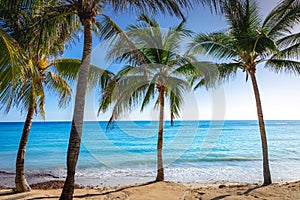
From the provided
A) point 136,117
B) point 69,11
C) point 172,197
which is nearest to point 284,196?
point 172,197

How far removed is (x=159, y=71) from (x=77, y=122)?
4.29 m

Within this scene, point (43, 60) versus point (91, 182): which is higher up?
point (43, 60)

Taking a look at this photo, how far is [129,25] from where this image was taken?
26.2 ft

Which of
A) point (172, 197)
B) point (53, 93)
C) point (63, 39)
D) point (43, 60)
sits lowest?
point (172, 197)

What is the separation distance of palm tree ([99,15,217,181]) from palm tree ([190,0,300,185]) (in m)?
0.70

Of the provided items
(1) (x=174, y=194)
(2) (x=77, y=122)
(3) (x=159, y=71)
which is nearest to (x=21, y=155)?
(2) (x=77, y=122)

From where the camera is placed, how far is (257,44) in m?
6.87

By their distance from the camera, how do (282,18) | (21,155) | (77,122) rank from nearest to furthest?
1. (77,122)
2. (21,155)
3. (282,18)

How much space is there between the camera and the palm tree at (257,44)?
6.94m

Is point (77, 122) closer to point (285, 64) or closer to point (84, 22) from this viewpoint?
point (84, 22)

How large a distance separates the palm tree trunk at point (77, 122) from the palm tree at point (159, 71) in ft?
9.31

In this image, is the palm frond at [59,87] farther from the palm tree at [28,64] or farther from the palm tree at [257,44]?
the palm tree at [257,44]

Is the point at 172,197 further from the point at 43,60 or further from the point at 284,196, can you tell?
the point at 43,60

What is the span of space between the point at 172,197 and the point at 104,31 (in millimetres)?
4523
